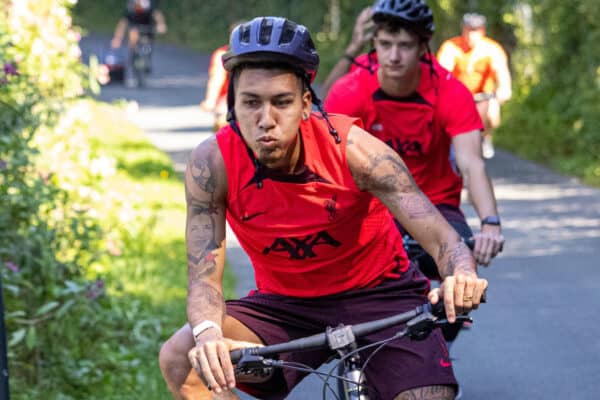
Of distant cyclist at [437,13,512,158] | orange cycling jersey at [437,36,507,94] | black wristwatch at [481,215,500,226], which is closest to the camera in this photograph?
black wristwatch at [481,215,500,226]

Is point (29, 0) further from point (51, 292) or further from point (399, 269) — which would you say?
point (399, 269)

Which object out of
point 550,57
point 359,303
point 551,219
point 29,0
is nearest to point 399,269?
point 359,303

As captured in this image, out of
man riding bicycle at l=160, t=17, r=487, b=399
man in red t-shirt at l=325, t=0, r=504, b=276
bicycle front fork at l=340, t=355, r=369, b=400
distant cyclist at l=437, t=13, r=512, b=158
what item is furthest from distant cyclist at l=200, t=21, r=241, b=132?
bicycle front fork at l=340, t=355, r=369, b=400

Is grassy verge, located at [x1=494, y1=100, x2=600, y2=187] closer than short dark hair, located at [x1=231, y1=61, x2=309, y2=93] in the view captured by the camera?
No

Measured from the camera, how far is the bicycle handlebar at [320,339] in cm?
369

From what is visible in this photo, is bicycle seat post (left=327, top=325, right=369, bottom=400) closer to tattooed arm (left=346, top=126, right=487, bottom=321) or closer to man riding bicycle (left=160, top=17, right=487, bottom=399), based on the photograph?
man riding bicycle (left=160, top=17, right=487, bottom=399)

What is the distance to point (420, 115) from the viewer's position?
20.4ft

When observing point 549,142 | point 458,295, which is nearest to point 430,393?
point 458,295

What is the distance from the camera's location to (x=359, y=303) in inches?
177

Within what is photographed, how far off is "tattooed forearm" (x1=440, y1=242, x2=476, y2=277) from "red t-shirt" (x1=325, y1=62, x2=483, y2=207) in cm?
203

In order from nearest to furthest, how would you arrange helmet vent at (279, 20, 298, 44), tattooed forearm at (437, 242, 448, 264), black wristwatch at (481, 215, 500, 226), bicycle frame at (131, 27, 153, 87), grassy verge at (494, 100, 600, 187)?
helmet vent at (279, 20, 298, 44) → tattooed forearm at (437, 242, 448, 264) → black wristwatch at (481, 215, 500, 226) → grassy verge at (494, 100, 600, 187) → bicycle frame at (131, 27, 153, 87)

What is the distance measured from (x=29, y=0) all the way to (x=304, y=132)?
22.4ft

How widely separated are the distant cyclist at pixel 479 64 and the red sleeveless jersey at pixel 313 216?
10.5 metres

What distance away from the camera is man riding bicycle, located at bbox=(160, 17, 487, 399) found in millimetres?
4039
